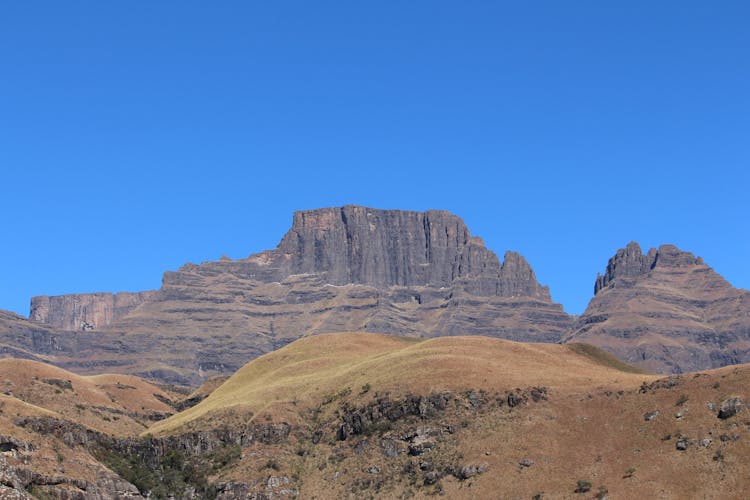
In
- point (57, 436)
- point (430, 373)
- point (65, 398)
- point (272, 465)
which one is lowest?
point (272, 465)

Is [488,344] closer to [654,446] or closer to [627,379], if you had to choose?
[627,379]

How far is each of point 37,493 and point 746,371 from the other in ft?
268

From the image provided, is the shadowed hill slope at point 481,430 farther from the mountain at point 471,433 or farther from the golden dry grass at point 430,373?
the golden dry grass at point 430,373

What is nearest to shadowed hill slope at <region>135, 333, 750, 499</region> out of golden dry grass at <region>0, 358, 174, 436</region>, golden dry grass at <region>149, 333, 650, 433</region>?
golden dry grass at <region>149, 333, 650, 433</region>

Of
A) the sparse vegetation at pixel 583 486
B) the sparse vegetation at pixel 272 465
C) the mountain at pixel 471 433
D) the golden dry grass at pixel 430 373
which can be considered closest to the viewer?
the sparse vegetation at pixel 583 486

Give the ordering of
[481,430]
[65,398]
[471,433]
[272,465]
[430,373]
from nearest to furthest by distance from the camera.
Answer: [481,430]
[471,433]
[272,465]
[430,373]
[65,398]

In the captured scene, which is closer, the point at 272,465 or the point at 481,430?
the point at 481,430

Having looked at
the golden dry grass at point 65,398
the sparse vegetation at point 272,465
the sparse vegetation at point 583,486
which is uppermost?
the golden dry grass at point 65,398

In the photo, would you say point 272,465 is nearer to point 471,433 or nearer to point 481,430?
point 471,433

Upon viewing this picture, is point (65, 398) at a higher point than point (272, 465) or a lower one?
higher

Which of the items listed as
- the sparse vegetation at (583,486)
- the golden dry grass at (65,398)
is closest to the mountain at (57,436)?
the golden dry grass at (65,398)

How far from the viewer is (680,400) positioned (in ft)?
398

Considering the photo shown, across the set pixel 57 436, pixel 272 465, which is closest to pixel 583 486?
pixel 272 465

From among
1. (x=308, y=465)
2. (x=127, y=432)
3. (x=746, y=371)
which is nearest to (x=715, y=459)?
(x=746, y=371)
